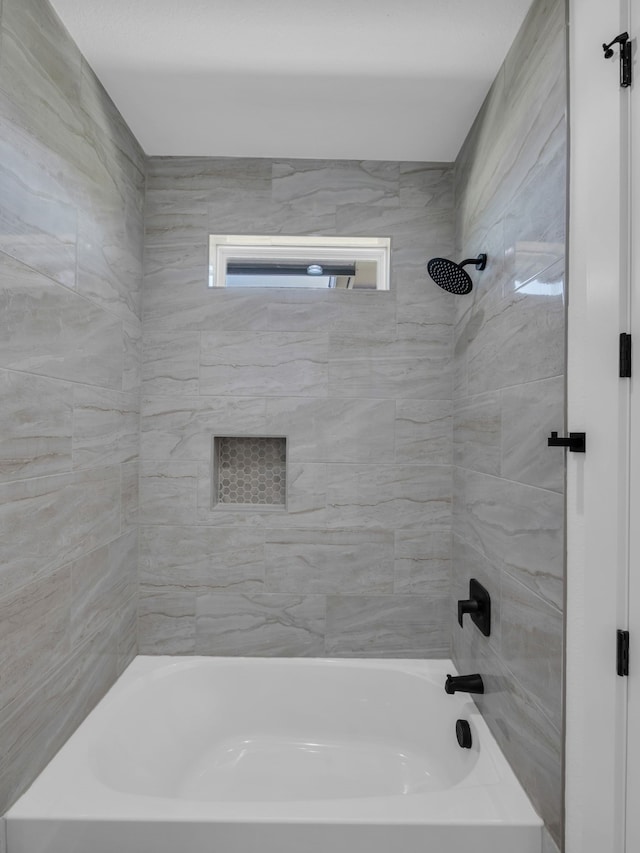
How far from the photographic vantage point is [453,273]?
1.87m

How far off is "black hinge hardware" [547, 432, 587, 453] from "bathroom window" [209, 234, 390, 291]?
1410 millimetres

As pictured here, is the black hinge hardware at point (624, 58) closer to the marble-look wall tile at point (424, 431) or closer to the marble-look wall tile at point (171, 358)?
the marble-look wall tile at point (424, 431)

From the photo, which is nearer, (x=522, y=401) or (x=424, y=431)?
(x=522, y=401)

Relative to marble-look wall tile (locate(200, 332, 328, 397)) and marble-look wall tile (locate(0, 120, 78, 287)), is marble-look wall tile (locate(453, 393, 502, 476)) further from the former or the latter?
marble-look wall tile (locate(0, 120, 78, 287))

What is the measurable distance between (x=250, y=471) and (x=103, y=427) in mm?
706

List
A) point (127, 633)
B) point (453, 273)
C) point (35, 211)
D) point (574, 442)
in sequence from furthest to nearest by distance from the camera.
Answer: point (127, 633), point (453, 273), point (35, 211), point (574, 442)

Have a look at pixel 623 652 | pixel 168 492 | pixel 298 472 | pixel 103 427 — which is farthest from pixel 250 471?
pixel 623 652

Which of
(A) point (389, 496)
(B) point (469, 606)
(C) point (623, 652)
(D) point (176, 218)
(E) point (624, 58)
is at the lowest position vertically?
(B) point (469, 606)

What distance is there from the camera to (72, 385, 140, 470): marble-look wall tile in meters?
1.71

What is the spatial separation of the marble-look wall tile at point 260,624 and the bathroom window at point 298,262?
54.9 inches

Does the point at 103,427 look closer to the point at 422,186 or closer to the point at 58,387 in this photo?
the point at 58,387

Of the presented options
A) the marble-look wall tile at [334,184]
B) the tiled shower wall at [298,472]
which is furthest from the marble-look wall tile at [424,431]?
the marble-look wall tile at [334,184]

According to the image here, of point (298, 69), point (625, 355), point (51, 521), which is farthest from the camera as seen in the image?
point (298, 69)

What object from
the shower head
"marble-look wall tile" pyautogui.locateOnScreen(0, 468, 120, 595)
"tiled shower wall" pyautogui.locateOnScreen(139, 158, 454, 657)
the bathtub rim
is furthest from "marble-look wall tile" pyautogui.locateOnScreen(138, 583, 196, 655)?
the shower head
